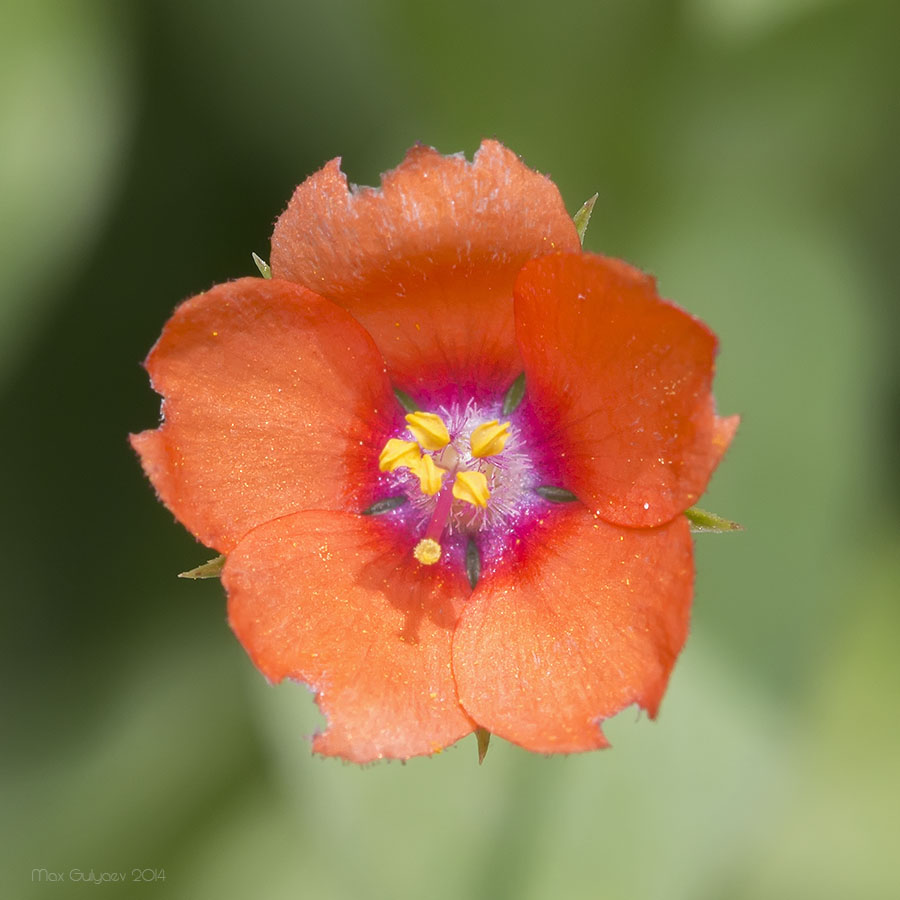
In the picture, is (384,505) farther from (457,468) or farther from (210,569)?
(210,569)

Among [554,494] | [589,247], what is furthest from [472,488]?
[589,247]

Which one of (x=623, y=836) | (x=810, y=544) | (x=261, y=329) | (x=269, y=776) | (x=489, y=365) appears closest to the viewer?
(x=261, y=329)

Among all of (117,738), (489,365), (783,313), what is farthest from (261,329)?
(117,738)

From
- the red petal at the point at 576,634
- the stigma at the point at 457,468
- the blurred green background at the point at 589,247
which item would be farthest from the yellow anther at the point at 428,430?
the blurred green background at the point at 589,247

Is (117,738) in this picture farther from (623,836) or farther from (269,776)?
(623,836)

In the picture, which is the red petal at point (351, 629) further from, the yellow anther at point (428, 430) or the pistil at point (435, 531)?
the yellow anther at point (428, 430)
